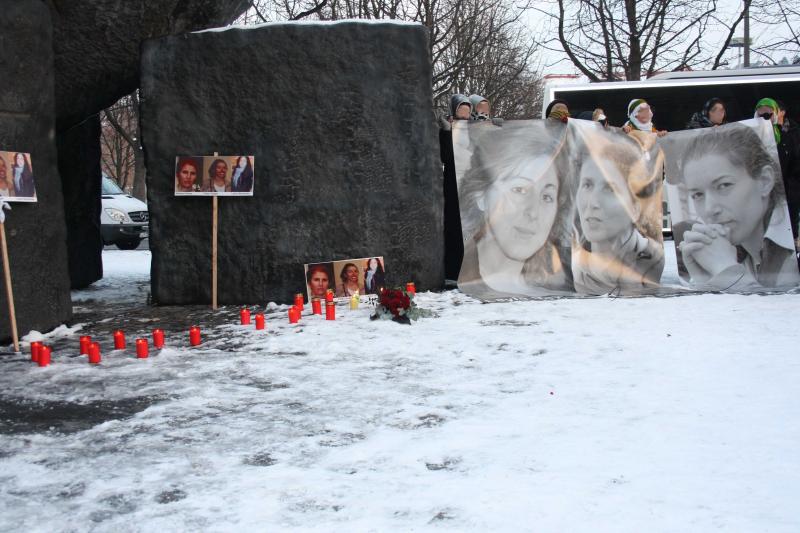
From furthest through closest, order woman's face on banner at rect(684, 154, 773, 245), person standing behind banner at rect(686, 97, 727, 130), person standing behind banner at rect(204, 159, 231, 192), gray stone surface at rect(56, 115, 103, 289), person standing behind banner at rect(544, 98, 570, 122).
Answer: gray stone surface at rect(56, 115, 103, 289), person standing behind banner at rect(686, 97, 727, 130), person standing behind banner at rect(544, 98, 570, 122), woman's face on banner at rect(684, 154, 773, 245), person standing behind banner at rect(204, 159, 231, 192)

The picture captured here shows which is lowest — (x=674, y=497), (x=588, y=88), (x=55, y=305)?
(x=674, y=497)

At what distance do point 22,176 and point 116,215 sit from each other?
10684 mm

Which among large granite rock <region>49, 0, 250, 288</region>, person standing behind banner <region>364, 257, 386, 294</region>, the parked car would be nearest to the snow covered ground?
person standing behind banner <region>364, 257, 386, 294</region>

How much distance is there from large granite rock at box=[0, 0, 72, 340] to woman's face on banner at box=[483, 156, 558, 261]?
4.17 m

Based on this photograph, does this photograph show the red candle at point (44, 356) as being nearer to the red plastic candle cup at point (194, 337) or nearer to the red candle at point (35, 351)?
the red candle at point (35, 351)

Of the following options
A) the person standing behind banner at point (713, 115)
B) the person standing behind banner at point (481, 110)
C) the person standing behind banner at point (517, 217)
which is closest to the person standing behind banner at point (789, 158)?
the person standing behind banner at point (713, 115)

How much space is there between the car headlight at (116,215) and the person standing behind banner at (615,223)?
11.3 m

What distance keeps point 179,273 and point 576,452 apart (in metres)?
5.19

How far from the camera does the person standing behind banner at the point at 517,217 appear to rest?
25.8ft

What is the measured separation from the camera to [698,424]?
3580 millimetres

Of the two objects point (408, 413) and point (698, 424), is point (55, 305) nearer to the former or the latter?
point (408, 413)

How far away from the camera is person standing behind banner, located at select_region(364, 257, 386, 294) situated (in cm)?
763

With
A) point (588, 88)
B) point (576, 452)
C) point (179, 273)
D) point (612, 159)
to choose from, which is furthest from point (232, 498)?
point (588, 88)

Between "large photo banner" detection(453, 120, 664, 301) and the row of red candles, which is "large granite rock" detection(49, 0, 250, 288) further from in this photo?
"large photo banner" detection(453, 120, 664, 301)
